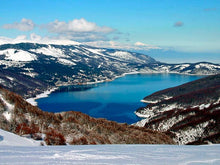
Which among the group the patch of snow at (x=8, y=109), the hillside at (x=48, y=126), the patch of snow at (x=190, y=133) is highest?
the patch of snow at (x=8, y=109)

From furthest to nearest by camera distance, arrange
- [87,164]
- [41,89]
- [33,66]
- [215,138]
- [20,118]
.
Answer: [33,66]
[41,89]
[215,138]
[20,118]
[87,164]

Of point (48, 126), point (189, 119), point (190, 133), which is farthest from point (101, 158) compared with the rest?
point (189, 119)

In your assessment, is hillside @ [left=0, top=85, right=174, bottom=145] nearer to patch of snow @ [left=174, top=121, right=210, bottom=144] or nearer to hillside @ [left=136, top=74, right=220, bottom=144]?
hillside @ [left=136, top=74, right=220, bottom=144]

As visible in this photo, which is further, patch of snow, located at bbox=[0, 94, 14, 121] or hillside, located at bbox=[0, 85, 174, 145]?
patch of snow, located at bbox=[0, 94, 14, 121]

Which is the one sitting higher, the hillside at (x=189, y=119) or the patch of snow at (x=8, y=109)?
the patch of snow at (x=8, y=109)

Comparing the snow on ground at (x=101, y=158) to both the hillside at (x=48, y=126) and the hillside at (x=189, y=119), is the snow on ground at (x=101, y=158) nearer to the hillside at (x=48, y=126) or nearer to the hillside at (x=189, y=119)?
the hillside at (x=48, y=126)

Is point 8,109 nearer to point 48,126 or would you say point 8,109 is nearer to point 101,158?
point 48,126

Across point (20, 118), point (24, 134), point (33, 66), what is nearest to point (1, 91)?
point (20, 118)

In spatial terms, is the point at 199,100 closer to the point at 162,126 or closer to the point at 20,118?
the point at 162,126

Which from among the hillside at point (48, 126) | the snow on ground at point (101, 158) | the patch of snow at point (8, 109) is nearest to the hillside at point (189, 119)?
the hillside at point (48, 126)

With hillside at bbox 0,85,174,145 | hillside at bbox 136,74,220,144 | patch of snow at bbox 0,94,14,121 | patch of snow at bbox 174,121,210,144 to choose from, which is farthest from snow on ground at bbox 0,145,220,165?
patch of snow at bbox 174,121,210,144

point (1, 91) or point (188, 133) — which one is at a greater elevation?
point (1, 91)
